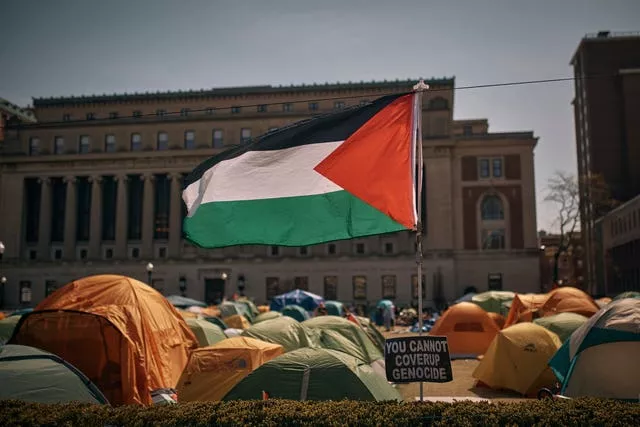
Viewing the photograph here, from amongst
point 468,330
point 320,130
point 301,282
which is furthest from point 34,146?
point 320,130

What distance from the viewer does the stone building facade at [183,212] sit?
65875 millimetres

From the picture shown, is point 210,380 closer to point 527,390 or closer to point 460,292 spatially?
point 527,390

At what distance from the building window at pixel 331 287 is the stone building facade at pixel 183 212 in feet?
0.37

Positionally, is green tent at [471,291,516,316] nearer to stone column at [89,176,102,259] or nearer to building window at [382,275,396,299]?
building window at [382,275,396,299]

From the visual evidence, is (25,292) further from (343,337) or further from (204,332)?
(343,337)

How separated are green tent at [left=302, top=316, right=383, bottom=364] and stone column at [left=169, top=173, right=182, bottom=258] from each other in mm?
50914

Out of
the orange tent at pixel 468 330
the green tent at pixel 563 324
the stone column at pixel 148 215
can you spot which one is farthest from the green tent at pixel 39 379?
the stone column at pixel 148 215

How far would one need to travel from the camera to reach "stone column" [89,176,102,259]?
69.9 metres

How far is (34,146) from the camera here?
7294 centimetres

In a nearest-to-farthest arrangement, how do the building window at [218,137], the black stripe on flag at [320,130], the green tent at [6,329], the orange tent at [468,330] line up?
the black stripe on flag at [320,130] → the green tent at [6,329] → the orange tent at [468,330] → the building window at [218,137]

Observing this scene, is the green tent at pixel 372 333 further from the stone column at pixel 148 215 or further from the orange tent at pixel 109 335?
the stone column at pixel 148 215

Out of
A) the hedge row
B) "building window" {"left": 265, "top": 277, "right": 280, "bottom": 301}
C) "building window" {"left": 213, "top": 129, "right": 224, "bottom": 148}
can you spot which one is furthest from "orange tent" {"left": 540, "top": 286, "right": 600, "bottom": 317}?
"building window" {"left": 213, "top": 129, "right": 224, "bottom": 148}

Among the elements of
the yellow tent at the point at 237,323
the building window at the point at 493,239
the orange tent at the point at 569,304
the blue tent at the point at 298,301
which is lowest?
A: the yellow tent at the point at 237,323

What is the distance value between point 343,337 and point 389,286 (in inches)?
1887
